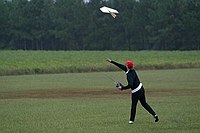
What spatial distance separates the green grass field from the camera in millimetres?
17391

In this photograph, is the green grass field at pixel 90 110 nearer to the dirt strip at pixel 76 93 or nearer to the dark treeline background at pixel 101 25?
the dirt strip at pixel 76 93

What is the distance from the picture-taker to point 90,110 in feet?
74.7

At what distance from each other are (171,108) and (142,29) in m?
99.5

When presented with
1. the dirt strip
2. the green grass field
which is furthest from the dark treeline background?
the dirt strip

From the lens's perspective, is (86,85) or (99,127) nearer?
(99,127)

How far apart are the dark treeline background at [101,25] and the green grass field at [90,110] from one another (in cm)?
7970

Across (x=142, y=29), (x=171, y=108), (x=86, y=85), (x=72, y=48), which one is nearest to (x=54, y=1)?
(x=72, y=48)

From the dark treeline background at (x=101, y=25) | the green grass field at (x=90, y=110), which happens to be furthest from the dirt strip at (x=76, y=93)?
the dark treeline background at (x=101, y=25)

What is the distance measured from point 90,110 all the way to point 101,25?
99.4 m

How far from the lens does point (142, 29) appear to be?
122000 millimetres

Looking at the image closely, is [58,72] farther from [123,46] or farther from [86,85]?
[123,46]

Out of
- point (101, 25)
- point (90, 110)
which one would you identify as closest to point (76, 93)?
point (90, 110)

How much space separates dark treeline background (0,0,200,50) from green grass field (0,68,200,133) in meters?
79.7

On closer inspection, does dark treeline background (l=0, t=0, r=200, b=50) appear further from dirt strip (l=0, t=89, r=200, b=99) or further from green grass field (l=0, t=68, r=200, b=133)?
dirt strip (l=0, t=89, r=200, b=99)
